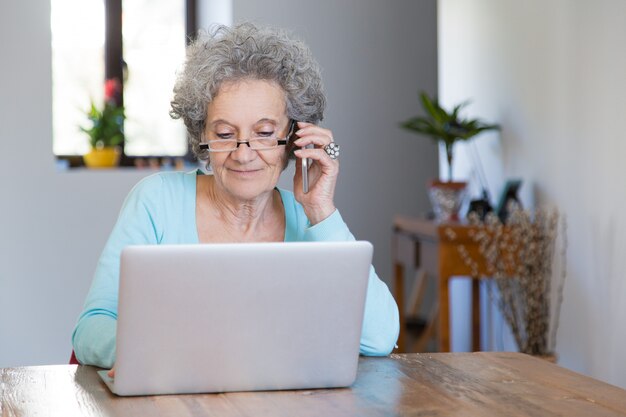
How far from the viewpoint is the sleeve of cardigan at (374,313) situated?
185cm

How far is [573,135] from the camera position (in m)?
3.67

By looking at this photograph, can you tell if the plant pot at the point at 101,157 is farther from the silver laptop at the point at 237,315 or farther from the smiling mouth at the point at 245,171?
the silver laptop at the point at 237,315

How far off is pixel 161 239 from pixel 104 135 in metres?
2.84

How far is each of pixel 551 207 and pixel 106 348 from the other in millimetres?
2543

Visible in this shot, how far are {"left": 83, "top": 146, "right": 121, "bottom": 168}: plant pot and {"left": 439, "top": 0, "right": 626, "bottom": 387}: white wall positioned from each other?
1717mm

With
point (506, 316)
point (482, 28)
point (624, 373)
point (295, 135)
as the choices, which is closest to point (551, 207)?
point (506, 316)

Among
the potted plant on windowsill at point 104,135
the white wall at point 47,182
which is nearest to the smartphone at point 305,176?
the white wall at point 47,182

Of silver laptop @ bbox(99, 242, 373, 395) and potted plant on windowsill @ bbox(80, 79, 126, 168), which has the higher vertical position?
potted plant on windowsill @ bbox(80, 79, 126, 168)

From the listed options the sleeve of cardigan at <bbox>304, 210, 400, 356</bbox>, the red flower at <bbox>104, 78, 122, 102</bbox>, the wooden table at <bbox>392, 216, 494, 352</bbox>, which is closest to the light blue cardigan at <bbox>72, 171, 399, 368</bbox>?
the sleeve of cardigan at <bbox>304, 210, 400, 356</bbox>

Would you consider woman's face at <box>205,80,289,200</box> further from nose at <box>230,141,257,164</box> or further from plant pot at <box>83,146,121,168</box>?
plant pot at <box>83,146,121,168</box>

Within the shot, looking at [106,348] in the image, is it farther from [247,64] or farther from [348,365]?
[247,64]

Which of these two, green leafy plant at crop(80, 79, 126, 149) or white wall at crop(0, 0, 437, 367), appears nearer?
white wall at crop(0, 0, 437, 367)

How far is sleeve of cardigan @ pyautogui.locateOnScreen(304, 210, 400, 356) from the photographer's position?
185 centimetres

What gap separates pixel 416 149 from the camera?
477 cm
